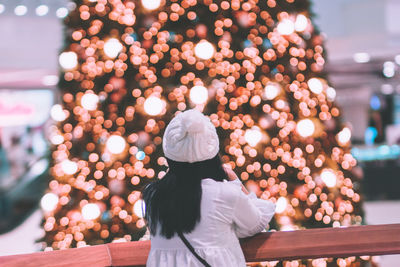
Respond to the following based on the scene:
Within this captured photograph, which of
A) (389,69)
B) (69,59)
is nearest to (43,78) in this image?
(389,69)

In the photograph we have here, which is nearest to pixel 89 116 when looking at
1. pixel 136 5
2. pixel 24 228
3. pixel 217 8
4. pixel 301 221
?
pixel 136 5

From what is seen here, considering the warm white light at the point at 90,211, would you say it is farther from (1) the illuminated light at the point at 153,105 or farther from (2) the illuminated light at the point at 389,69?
(2) the illuminated light at the point at 389,69

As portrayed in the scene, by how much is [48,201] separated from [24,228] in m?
5.95

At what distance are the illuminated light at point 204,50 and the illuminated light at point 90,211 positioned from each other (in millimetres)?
1034

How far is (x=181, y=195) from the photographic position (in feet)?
5.39

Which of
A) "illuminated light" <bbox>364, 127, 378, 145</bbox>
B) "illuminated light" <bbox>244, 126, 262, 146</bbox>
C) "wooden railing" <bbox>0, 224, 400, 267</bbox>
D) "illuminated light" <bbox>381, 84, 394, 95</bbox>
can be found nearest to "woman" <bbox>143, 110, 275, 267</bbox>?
"wooden railing" <bbox>0, 224, 400, 267</bbox>

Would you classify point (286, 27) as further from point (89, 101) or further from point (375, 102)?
point (375, 102)

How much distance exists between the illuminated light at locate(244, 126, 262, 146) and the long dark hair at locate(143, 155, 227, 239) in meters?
1.05

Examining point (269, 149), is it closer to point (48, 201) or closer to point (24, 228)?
point (48, 201)

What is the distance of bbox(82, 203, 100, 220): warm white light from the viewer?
2721 mm

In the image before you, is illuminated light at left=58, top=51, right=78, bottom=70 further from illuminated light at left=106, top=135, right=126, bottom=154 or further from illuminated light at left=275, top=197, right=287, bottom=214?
illuminated light at left=275, top=197, right=287, bottom=214

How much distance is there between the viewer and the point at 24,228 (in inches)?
323

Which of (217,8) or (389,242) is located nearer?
(389,242)

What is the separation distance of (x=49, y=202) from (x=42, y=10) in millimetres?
6683
